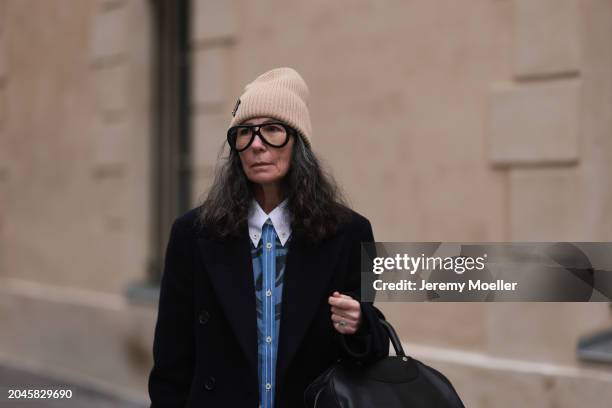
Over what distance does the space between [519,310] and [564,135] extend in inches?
37.9

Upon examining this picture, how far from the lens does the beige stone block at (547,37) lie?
13.9ft

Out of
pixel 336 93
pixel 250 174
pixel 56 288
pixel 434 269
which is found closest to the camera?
pixel 250 174

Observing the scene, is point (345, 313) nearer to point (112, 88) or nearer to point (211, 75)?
point (211, 75)

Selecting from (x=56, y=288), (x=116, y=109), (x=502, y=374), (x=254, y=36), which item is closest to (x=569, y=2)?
(x=502, y=374)

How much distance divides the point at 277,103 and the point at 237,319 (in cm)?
61

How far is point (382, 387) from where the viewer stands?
2.05m

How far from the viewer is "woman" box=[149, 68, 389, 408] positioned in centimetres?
225

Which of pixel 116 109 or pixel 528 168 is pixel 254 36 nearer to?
pixel 116 109

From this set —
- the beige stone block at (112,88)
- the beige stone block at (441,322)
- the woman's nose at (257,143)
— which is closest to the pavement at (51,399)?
the beige stone block at (112,88)

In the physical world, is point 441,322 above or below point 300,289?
below

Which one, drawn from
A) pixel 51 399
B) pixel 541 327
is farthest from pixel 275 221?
pixel 51 399

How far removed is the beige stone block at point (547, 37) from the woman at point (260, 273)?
231 cm

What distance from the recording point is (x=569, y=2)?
167 inches

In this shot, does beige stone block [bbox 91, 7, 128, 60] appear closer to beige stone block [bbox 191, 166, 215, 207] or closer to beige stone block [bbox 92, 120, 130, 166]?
beige stone block [bbox 92, 120, 130, 166]
